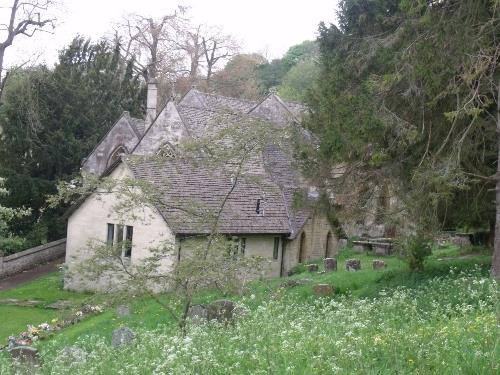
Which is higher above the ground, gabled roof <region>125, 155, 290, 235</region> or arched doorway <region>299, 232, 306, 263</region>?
gabled roof <region>125, 155, 290, 235</region>

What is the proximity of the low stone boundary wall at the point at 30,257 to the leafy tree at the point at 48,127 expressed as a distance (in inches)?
41.7

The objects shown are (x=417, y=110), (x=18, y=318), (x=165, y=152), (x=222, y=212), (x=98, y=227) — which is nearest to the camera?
(x=417, y=110)

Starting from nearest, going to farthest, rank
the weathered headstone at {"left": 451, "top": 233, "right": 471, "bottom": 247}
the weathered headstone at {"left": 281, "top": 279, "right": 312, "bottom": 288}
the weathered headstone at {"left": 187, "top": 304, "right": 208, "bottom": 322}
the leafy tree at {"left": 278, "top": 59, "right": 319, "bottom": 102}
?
the weathered headstone at {"left": 187, "top": 304, "right": 208, "bottom": 322}
the weathered headstone at {"left": 281, "top": 279, "right": 312, "bottom": 288}
the weathered headstone at {"left": 451, "top": 233, "right": 471, "bottom": 247}
the leafy tree at {"left": 278, "top": 59, "right": 319, "bottom": 102}

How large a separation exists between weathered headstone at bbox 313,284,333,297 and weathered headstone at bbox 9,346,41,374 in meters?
9.44

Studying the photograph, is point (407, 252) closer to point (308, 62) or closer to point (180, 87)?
point (180, 87)

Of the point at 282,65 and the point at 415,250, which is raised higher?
the point at 282,65

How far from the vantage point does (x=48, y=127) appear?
4228cm

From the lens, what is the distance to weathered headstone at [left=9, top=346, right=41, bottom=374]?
948cm

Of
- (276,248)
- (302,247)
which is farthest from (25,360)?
(302,247)

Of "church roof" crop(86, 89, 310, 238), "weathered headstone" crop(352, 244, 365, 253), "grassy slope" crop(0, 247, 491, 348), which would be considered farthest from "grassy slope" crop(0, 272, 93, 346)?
"weathered headstone" crop(352, 244, 365, 253)

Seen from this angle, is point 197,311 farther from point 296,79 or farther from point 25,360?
point 296,79

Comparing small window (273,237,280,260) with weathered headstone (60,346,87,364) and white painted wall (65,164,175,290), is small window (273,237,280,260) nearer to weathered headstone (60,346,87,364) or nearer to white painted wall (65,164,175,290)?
white painted wall (65,164,175,290)

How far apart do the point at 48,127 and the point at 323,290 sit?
89.5ft

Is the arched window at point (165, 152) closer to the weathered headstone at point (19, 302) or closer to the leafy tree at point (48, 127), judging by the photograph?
the weathered headstone at point (19, 302)
